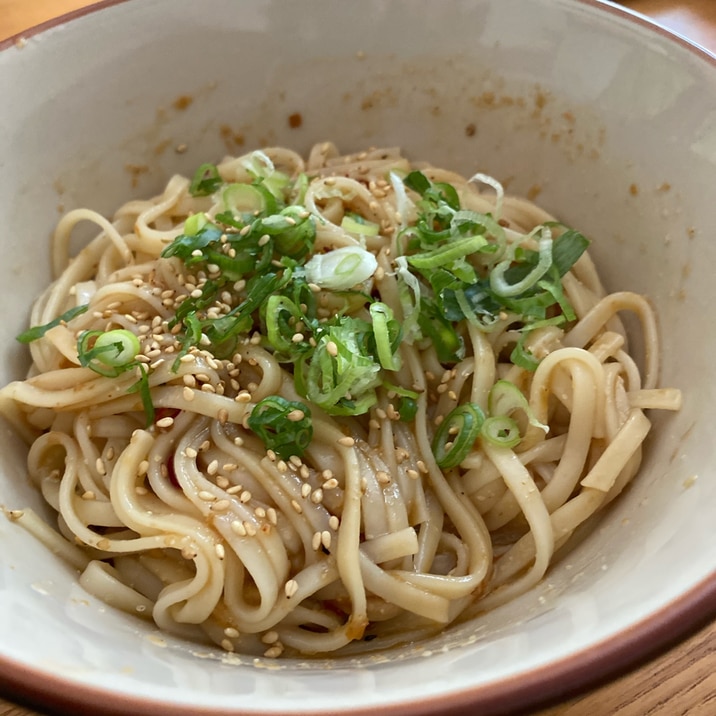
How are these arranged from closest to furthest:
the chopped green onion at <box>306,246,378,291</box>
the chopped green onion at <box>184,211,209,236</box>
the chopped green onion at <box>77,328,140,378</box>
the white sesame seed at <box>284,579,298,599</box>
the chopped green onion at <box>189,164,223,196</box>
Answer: the white sesame seed at <box>284,579,298,599</box> < the chopped green onion at <box>77,328,140,378</box> < the chopped green onion at <box>306,246,378,291</box> < the chopped green onion at <box>184,211,209,236</box> < the chopped green onion at <box>189,164,223,196</box>

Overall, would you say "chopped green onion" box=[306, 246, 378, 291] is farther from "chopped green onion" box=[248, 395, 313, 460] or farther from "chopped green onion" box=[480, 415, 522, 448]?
"chopped green onion" box=[480, 415, 522, 448]

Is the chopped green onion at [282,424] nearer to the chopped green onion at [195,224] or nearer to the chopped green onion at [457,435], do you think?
the chopped green onion at [457,435]

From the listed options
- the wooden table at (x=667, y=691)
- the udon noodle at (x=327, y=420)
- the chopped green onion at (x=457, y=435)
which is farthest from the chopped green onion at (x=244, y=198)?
the wooden table at (x=667, y=691)

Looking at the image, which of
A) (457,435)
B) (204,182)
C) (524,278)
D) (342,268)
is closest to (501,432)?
(457,435)

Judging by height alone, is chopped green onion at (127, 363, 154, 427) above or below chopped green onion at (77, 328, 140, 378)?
below

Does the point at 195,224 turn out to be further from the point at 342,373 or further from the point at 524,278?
the point at 524,278

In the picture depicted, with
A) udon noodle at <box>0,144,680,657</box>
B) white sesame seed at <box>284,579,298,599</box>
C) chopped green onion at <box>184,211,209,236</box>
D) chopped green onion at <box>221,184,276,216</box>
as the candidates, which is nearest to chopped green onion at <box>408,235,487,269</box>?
udon noodle at <box>0,144,680,657</box>

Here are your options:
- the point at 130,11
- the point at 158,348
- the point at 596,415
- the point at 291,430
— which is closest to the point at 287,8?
the point at 130,11
